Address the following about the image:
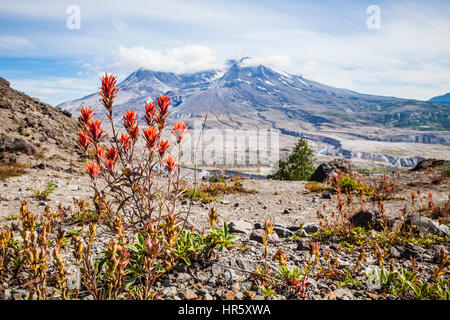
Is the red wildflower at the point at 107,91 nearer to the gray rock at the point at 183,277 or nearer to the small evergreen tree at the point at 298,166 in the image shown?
the gray rock at the point at 183,277

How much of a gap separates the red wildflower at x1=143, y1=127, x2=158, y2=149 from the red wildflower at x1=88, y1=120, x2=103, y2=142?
1.59 feet

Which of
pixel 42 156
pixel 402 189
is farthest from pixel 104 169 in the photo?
pixel 42 156

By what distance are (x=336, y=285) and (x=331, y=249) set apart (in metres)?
1.37

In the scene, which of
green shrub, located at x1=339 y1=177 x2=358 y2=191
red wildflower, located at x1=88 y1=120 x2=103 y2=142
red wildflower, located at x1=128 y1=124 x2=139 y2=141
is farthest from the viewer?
green shrub, located at x1=339 y1=177 x2=358 y2=191

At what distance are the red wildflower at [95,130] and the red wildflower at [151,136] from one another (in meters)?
0.49

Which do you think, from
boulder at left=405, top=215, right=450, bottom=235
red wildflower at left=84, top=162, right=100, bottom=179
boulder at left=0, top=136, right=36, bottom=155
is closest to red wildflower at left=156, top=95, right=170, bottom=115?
red wildflower at left=84, top=162, right=100, bottom=179

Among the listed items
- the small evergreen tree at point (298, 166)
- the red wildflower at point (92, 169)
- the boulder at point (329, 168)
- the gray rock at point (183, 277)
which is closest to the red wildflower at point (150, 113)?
the red wildflower at point (92, 169)

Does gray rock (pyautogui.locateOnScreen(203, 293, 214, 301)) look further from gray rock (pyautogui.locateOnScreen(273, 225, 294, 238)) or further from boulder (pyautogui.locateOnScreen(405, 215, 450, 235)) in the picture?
boulder (pyautogui.locateOnScreen(405, 215, 450, 235))

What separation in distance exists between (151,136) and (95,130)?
1.94 feet

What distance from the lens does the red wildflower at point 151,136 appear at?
273 cm

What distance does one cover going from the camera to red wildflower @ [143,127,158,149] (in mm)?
2730

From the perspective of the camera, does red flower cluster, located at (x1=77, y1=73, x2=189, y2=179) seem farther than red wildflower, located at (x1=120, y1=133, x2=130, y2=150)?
No
